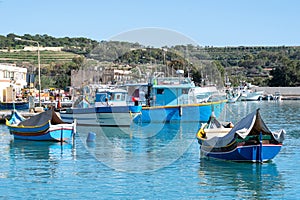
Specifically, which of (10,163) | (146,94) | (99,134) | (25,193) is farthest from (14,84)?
(25,193)

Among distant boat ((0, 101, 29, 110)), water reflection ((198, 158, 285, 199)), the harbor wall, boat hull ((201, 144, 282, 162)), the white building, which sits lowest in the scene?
water reflection ((198, 158, 285, 199))

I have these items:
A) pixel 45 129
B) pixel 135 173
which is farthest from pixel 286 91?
pixel 135 173

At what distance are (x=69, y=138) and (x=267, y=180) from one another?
685 inches

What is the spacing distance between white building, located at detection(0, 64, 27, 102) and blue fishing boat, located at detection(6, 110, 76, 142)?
134ft

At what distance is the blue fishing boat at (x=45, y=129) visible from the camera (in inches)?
1489

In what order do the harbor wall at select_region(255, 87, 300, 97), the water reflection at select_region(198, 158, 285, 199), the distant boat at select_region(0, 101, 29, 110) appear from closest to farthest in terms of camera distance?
the water reflection at select_region(198, 158, 285, 199) < the distant boat at select_region(0, 101, 29, 110) < the harbor wall at select_region(255, 87, 300, 97)

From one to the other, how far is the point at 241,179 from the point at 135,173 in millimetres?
4443

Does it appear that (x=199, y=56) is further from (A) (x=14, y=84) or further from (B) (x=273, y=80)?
(B) (x=273, y=80)

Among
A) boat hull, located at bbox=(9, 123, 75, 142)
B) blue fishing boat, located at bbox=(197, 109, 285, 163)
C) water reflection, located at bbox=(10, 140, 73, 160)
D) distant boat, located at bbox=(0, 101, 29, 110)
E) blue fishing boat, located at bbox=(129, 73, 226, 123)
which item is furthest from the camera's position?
distant boat, located at bbox=(0, 101, 29, 110)

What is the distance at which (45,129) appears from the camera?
125 feet

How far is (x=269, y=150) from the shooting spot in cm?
Result: 2753

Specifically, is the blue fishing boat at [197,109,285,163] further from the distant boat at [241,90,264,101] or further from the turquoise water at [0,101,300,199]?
the distant boat at [241,90,264,101]

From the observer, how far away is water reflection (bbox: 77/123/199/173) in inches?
1146

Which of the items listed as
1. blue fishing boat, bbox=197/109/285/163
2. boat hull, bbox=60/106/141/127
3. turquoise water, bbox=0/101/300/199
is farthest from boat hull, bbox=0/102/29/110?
blue fishing boat, bbox=197/109/285/163
